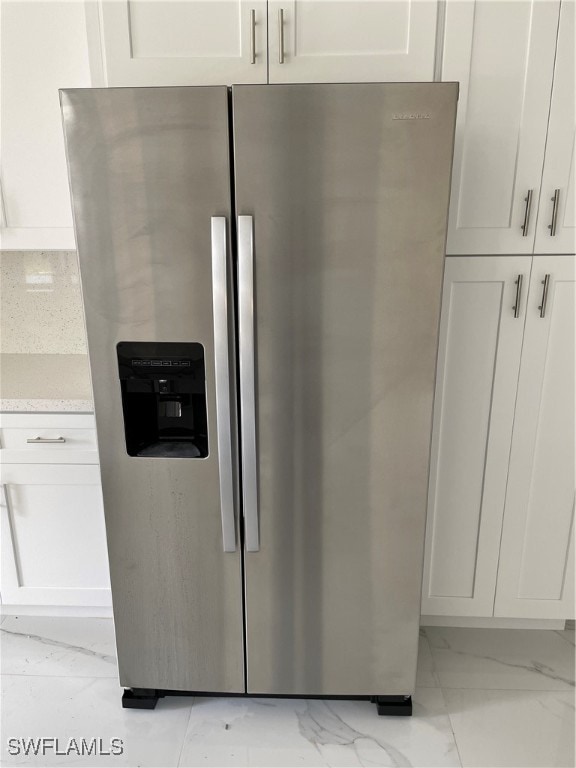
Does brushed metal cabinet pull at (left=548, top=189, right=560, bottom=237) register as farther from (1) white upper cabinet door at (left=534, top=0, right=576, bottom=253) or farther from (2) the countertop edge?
(2) the countertop edge

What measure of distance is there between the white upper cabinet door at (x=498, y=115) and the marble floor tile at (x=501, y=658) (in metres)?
1.43

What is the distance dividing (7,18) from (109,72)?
0.48 metres

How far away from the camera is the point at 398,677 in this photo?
180 centimetres

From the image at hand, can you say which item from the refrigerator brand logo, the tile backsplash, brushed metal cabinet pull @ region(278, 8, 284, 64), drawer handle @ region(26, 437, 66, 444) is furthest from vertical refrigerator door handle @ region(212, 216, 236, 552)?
the tile backsplash

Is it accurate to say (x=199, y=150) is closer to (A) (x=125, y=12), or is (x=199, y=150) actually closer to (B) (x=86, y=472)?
(A) (x=125, y=12)

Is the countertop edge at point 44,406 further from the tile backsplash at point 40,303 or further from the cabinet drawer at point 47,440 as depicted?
the tile backsplash at point 40,303

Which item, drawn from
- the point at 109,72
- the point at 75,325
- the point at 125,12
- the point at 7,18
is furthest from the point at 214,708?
the point at 7,18

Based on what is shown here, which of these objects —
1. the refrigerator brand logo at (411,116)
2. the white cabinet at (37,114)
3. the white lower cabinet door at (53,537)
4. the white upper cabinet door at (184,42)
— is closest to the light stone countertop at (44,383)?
the white lower cabinet door at (53,537)

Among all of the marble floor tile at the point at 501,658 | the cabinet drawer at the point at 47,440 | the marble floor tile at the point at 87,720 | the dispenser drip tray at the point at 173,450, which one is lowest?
the marble floor tile at the point at 501,658

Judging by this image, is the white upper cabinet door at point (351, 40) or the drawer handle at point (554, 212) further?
the drawer handle at point (554, 212)

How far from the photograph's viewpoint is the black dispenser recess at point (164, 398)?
5.08ft

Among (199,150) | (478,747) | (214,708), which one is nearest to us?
(199,150)

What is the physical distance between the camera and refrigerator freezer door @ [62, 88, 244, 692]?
4.60ft

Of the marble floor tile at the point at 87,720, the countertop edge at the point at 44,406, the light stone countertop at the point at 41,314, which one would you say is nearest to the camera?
the marble floor tile at the point at 87,720
